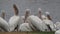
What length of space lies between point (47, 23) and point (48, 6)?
114 centimetres

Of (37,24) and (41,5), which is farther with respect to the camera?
(41,5)

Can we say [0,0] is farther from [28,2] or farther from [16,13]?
[16,13]

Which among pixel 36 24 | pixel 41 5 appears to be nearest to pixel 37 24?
pixel 36 24

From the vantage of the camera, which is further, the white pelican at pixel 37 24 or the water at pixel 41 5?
the water at pixel 41 5

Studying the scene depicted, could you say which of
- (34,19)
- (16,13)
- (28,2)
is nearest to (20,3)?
Result: (28,2)

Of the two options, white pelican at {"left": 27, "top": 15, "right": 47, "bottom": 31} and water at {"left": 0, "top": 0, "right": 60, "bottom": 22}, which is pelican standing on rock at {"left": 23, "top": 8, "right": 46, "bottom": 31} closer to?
white pelican at {"left": 27, "top": 15, "right": 47, "bottom": 31}

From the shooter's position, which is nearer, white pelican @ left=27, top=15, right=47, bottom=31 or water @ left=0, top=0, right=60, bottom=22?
white pelican @ left=27, top=15, right=47, bottom=31

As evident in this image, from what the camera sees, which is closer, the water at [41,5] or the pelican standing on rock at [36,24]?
the pelican standing on rock at [36,24]

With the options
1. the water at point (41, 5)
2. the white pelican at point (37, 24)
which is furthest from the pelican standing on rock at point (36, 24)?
the water at point (41, 5)

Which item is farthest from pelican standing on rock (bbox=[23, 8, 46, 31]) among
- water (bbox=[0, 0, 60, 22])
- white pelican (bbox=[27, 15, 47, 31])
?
water (bbox=[0, 0, 60, 22])

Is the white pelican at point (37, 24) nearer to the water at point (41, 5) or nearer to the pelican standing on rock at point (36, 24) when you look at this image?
the pelican standing on rock at point (36, 24)

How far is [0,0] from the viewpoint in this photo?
5.83 ft

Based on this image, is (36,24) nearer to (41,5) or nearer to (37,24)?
(37,24)

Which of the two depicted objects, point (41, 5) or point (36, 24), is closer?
point (36, 24)
